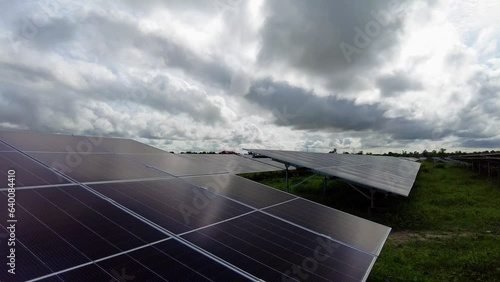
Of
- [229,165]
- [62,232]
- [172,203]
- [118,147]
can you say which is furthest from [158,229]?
[229,165]

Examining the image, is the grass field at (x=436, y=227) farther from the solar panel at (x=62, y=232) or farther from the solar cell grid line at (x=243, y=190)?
the solar panel at (x=62, y=232)

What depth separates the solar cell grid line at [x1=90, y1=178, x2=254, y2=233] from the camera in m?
5.98

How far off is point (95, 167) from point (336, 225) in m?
6.66

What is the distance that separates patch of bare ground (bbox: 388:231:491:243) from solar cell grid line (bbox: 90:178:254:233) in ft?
34.8

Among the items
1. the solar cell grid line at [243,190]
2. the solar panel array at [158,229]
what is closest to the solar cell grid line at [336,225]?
the solar panel array at [158,229]

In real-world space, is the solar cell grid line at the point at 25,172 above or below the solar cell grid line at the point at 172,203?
above

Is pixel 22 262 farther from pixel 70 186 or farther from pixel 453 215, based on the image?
pixel 453 215

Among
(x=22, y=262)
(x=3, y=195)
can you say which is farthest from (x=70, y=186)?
(x=22, y=262)

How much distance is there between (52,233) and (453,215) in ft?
71.5

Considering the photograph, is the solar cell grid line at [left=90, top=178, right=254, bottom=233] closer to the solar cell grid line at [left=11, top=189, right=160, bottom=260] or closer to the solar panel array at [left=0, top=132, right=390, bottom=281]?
the solar panel array at [left=0, top=132, right=390, bottom=281]

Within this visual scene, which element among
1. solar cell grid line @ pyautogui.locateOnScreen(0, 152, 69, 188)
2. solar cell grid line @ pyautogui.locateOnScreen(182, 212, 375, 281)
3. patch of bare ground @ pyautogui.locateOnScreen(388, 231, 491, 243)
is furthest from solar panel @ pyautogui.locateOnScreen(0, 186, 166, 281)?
patch of bare ground @ pyautogui.locateOnScreen(388, 231, 491, 243)

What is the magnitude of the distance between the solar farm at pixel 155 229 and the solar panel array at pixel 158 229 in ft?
0.06

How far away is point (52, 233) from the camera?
14.5ft

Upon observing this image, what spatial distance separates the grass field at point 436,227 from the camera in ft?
35.3
